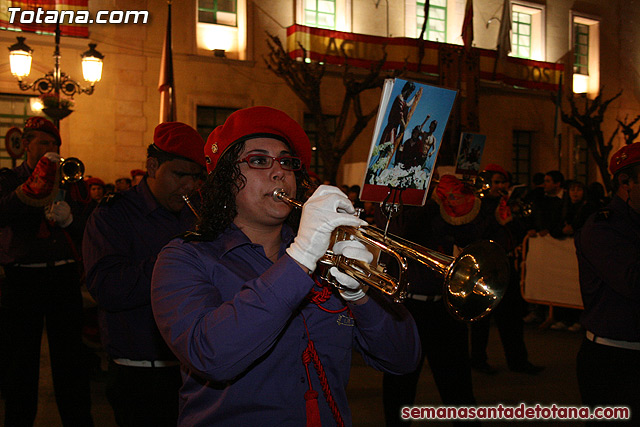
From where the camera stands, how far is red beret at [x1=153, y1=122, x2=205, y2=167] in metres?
3.56

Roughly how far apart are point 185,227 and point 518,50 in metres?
21.9

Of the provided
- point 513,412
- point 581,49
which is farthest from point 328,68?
point 513,412

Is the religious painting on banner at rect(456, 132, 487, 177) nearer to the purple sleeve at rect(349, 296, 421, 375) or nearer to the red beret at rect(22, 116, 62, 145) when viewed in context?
the red beret at rect(22, 116, 62, 145)

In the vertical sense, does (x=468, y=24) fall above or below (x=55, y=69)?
above

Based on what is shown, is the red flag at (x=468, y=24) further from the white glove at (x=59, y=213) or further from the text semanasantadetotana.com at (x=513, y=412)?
the white glove at (x=59, y=213)

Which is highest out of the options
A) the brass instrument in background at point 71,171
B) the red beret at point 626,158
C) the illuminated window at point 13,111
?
the illuminated window at point 13,111

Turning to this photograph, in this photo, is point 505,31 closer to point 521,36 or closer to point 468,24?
point 521,36

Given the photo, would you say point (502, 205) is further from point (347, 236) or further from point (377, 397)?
point (347, 236)

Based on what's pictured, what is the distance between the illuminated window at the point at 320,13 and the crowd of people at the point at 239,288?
13198mm

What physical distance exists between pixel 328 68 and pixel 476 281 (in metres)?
16.4

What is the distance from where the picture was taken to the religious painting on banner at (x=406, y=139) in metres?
2.16

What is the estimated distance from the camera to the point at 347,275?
1895 millimetres

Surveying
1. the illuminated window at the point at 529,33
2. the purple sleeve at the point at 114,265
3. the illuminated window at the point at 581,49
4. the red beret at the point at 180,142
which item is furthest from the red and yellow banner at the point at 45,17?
the illuminated window at the point at 581,49

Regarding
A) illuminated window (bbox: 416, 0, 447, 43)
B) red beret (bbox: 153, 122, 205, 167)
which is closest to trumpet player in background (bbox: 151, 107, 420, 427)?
red beret (bbox: 153, 122, 205, 167)
